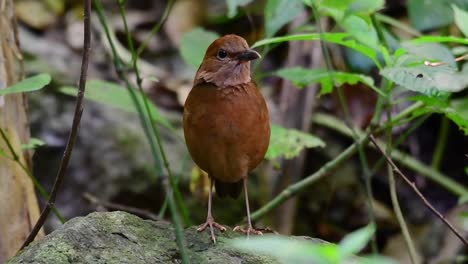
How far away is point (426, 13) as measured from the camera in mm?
4102

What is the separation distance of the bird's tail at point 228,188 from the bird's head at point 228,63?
1.52 ft

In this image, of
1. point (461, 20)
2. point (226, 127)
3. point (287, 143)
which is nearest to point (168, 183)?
point (226, 127)

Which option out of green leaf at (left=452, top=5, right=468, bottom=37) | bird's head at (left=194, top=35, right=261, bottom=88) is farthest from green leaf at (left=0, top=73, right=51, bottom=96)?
green leaf at (left=452, top=5, right=468, bottom=37)

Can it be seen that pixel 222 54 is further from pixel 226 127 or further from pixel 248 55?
pixel 226 127

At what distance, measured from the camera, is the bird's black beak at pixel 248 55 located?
3.05 m

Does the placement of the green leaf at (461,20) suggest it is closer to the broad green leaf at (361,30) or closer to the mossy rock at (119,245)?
the broad green leaf at (361,30)

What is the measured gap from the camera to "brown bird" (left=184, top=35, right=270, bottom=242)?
287 cm

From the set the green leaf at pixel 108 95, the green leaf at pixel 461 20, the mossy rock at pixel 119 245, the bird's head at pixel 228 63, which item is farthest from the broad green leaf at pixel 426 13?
the mossy rock at pixel 119 245

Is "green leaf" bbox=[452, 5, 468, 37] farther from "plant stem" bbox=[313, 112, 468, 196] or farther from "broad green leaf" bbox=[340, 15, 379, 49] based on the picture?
"plant stem" bbox=[313, 112, 468, 196]

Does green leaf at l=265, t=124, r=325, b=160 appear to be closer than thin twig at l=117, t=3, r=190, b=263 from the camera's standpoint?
No

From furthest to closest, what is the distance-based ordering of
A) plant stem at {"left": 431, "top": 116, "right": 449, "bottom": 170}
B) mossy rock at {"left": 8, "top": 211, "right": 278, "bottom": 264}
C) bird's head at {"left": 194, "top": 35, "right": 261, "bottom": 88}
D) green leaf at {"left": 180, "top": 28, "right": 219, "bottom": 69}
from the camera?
1. plant stem at {"left": 431, "top": 116, "right": 449, "bottom": 170}
2. green leaf at {"left": 180, "top": 28, "right": 219, "bottom": 69}
3. bird's head at {"left": 194, "top": 35, "right": 261, "bottom": 88}
4. mossy rock at {"left": 8, "top": 211, "right": 278, "bottom": 264}

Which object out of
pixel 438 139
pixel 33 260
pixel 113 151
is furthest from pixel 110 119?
pixel 33 260

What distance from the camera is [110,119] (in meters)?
5.52

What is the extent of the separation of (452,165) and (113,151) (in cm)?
247
